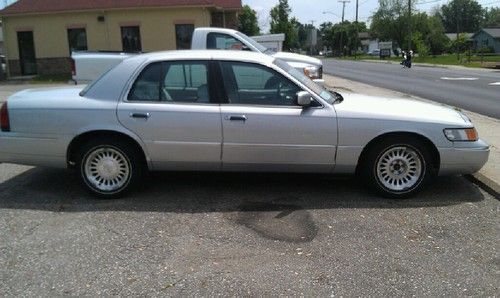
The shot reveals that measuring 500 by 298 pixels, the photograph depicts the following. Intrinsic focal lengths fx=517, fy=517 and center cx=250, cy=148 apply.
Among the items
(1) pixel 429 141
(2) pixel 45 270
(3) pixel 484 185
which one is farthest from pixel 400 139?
(2) pixel 45 270

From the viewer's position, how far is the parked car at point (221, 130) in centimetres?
530

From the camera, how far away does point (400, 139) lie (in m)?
5.38

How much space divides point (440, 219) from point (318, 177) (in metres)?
1.71

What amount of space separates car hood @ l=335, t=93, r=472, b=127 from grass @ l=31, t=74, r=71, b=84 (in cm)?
2026

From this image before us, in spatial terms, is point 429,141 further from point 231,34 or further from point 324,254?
point 231,34

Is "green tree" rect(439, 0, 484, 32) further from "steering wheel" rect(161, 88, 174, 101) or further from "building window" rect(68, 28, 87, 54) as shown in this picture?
"steering wheel" rect(161, 88, 174, 101)

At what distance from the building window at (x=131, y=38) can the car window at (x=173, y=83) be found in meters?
22.4

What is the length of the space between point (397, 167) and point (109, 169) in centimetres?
305

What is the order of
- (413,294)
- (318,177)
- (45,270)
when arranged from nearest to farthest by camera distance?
(413,294), (45,270), (318,177)

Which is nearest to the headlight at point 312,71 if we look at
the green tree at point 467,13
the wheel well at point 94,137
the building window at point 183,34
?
the wheel well at point 94,137

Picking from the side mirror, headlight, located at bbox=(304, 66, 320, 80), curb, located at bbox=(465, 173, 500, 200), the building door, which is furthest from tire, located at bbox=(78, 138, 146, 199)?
the building door

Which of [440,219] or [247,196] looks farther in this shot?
[247,196]

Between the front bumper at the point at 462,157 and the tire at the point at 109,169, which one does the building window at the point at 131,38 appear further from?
the front bumper at the point at 462,157

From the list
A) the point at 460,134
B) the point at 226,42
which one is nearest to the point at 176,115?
the point at 460,134
